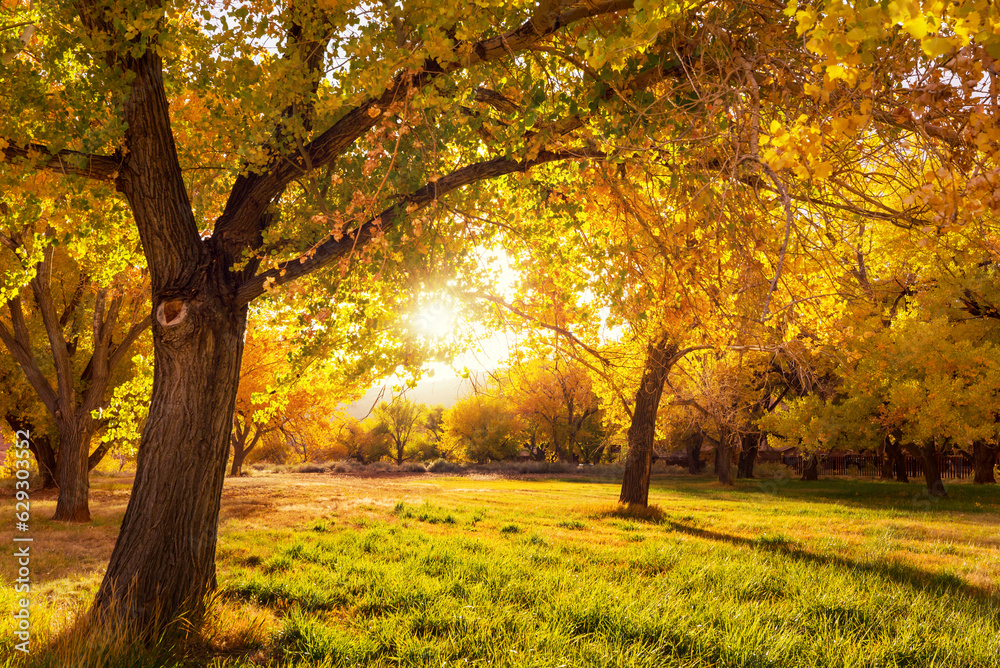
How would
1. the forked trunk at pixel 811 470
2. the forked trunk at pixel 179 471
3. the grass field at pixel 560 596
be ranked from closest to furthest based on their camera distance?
the grass field at pixel 560 596, the forked trunk at pixel 179 471, the forked trunk at pixel 811 470

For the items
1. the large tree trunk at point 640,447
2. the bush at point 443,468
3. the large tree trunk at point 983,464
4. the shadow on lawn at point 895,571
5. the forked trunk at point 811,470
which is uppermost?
the large tree trunk at point 640,447

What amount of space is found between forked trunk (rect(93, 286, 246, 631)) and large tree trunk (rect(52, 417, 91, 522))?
29.1 ft

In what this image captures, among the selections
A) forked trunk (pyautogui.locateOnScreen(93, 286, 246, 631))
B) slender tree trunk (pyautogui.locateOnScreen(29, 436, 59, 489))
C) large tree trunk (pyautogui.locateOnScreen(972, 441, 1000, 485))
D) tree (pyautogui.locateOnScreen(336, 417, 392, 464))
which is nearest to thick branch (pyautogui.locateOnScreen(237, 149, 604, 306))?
forked trunk (pyautogui.locateOnScreen(93, 286, 246, 631))

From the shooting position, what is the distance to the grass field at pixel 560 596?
4258mm

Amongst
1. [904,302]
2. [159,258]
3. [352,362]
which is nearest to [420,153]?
[159,258]

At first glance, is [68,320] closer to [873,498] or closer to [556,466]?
[873,498]

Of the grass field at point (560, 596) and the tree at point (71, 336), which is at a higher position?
the tree at point (71, 336)

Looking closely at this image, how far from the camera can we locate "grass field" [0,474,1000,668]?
4.26m

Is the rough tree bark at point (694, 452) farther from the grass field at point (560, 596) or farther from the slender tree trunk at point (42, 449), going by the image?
the slender tree trunk at point (42, 449)

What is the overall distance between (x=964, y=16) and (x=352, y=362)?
965 cm

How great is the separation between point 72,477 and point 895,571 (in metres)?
15.3

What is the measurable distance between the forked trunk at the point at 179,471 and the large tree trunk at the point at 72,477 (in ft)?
29.1

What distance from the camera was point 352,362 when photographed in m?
10.3

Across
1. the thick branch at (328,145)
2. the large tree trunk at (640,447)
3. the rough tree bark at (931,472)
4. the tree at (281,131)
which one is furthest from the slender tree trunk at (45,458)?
the rough tree bark at (931,472)
